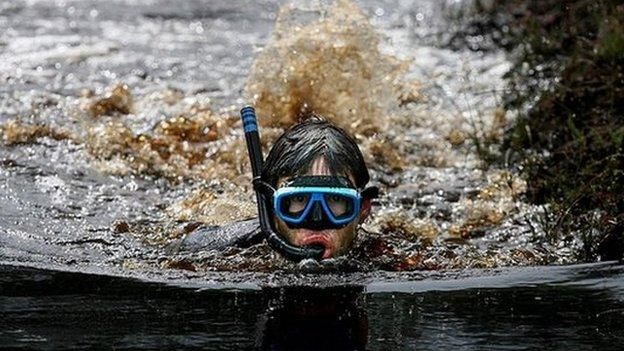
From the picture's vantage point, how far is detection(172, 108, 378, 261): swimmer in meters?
4.38

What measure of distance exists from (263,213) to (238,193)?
82.5 inches

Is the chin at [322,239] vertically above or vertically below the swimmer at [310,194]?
below

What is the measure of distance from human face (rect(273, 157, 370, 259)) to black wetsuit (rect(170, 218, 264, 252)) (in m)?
0.39

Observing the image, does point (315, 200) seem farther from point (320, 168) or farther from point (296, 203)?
point (320, 168)

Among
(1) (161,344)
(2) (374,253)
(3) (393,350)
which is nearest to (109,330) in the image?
(1) (161,344)

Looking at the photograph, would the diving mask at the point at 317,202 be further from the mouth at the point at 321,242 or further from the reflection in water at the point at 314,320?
the reflection in water at the point at 314,320

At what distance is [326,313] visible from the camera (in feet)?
12.2

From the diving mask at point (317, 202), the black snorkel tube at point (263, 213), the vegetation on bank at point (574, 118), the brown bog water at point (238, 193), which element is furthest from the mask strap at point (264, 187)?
the vegetation on bank at point (574, 118)

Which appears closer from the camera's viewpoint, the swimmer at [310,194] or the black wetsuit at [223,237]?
the swimmer at [310,194]

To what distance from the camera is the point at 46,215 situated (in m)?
6.02

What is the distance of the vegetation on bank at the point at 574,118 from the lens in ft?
18.0

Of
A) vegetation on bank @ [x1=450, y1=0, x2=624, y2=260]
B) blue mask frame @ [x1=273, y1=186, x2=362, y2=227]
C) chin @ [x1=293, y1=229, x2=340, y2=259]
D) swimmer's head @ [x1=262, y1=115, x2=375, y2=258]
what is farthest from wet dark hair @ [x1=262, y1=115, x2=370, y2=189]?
vegetation on bank @ [x1=450, y1=0, x2=624, y2=260]

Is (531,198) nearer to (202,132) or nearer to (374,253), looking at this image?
(374,253)

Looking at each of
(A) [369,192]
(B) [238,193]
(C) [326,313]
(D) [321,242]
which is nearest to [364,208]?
(A) [369,192]
